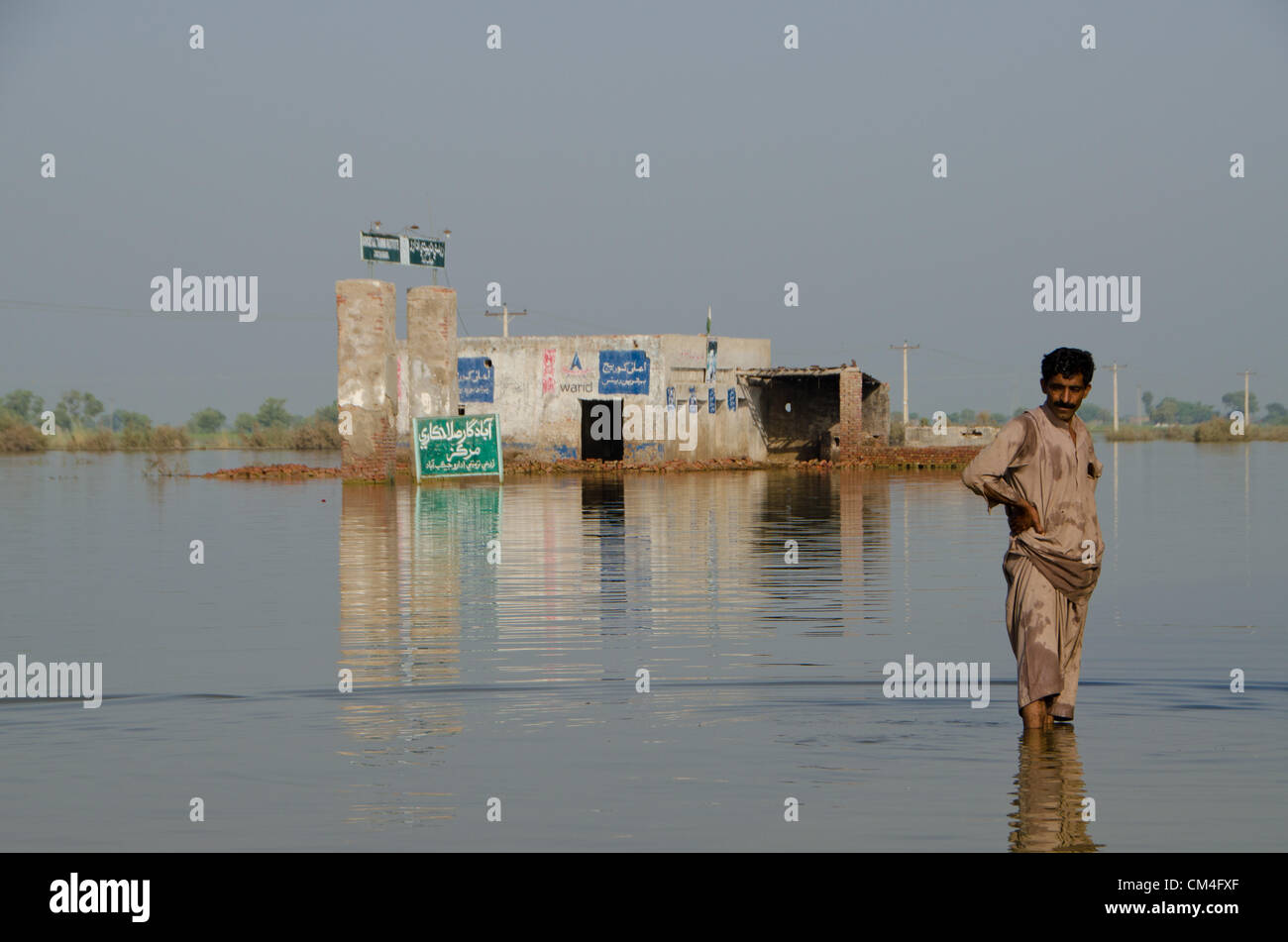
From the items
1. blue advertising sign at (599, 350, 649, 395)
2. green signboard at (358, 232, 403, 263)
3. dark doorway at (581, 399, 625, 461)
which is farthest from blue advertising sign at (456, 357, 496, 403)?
green signboard at (358, 232, 403, 263)

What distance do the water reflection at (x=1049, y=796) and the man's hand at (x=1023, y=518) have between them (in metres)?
1.02

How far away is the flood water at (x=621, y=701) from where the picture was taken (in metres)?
5.88

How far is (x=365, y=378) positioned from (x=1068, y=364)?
28.2 m

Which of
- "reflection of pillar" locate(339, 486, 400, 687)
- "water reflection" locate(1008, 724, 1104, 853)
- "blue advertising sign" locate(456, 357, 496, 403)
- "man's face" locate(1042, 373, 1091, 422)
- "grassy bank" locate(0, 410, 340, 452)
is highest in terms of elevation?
"blue advertising sign" locate(456, 357, 496, 403)

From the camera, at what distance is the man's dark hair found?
6.93 metres

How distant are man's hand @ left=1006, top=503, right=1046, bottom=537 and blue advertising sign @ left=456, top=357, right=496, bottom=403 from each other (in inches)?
1444

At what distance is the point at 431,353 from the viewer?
35.6m

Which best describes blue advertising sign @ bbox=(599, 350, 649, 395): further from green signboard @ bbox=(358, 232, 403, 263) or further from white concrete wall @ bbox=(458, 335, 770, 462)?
green signboard @ bbox=(358, 232, 403, 263)

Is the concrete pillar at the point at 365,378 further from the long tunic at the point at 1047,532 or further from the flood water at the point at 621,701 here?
the long tunic at the point at 1047,532

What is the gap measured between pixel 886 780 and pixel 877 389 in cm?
4237

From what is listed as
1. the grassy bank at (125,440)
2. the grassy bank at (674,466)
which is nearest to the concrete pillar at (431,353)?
the grassy bank at (674,466)

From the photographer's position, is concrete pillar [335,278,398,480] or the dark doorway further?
the dark doorway

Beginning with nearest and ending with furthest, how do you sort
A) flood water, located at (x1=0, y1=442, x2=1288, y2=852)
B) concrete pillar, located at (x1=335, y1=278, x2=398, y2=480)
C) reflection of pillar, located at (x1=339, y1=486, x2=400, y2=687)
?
flood water, located at (x1=0, y1=442, x2=1288, y2=852)
reflection of pillar, located at (x1=339, y1=486, x2=400, y2=687)
concrete pillar, located at (x1=335, y1=278, x2=398, y2=480)
